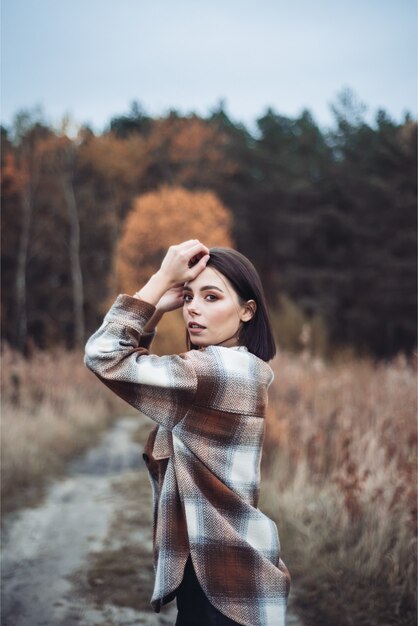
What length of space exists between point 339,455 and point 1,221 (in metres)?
9.78

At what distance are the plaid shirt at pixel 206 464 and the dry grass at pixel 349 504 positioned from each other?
1.64m

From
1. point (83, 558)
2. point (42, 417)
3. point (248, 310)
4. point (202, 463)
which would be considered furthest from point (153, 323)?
point (42, 417)

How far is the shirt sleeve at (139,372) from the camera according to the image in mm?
1531

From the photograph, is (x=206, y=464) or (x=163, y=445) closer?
(x=206, y=464)

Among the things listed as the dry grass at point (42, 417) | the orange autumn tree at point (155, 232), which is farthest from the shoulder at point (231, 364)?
the orange autumn tree at point (155, 232)

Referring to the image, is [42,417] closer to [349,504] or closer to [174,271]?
[349,504]

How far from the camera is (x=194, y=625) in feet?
5.24

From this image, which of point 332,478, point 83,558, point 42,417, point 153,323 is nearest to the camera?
point 153,323

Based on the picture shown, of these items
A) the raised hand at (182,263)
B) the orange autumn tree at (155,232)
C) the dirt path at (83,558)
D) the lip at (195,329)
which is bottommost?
the dirt path at (83,558)

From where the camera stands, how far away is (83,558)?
12.4 feet

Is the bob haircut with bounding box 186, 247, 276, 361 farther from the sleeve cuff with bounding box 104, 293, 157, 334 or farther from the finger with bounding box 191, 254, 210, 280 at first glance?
the sleeve cuff with bounding box 104, 293, 157, 334

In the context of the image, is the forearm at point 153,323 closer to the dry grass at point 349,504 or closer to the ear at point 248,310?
the ear at point 248,310

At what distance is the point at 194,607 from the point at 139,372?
0.71 meters

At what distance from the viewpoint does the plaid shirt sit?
5.04ft
